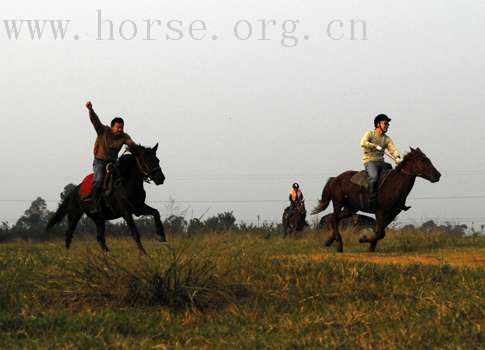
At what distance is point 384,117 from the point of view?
14.1 metres

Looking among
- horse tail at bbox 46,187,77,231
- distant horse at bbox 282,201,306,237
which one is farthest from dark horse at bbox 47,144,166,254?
distant horse at bbox 282,201,306,237

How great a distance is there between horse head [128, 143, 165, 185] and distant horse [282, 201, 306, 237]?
10.9 m

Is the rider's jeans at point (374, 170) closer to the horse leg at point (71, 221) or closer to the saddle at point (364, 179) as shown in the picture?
the saddle at point (364, 179)

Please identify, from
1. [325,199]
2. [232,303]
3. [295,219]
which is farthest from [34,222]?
[232,303]

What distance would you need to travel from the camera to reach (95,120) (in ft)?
43.6

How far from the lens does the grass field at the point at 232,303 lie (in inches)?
247

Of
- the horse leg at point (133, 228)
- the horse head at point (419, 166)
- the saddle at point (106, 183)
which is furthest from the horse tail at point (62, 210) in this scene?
the horse head at point (419, 166)

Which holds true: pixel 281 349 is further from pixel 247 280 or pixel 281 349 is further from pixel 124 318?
pixel 247 280

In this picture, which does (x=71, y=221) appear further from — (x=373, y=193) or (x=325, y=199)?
(x=373, y=193)

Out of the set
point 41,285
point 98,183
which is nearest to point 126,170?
point 98,183

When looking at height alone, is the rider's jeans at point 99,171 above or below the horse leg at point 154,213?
above

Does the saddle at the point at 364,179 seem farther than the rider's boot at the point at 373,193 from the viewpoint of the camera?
Yes

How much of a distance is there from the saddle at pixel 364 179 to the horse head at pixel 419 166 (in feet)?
1.14

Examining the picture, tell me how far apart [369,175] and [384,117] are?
115 centimetres
